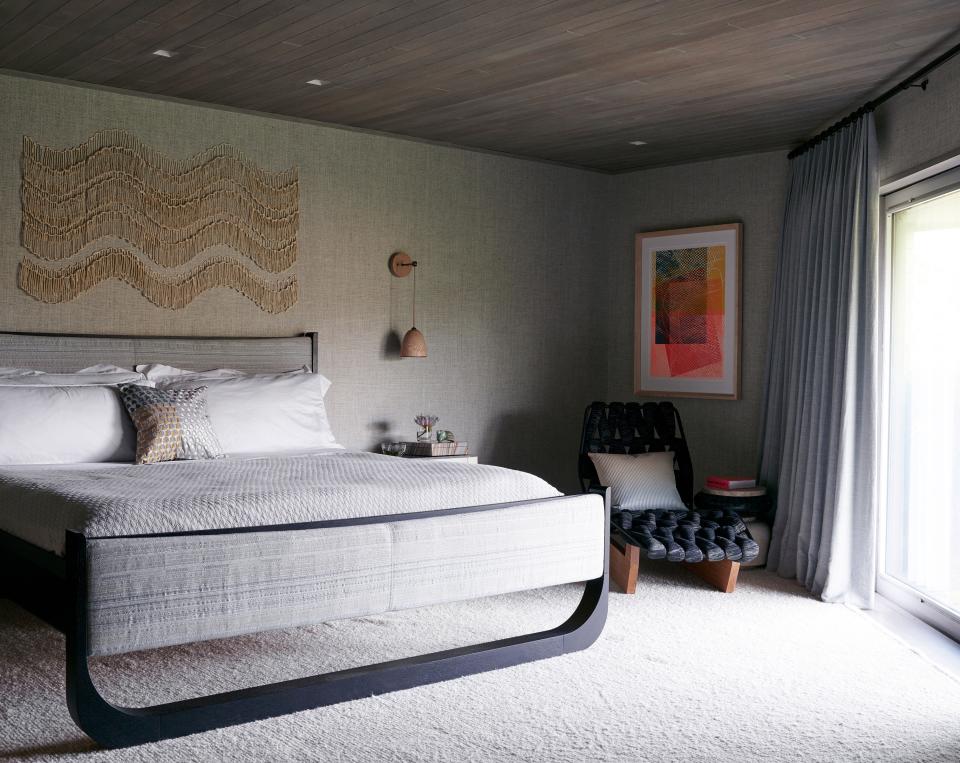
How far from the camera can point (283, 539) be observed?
9.63ft

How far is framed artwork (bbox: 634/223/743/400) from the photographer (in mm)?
5781

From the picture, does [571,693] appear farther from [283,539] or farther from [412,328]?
[412,328]

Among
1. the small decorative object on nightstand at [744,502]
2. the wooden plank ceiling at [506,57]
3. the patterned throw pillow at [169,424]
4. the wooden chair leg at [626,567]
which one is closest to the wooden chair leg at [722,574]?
the wooden chair leg at [626,567]

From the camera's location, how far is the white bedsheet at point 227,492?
2.87m

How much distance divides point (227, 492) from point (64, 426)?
1.24m

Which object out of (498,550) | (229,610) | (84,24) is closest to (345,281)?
(84,24)

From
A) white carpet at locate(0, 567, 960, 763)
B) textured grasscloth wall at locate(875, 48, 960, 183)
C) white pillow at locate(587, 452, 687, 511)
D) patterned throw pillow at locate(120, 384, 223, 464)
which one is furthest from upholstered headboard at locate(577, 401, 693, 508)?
patterned throw pillow at locate(120, 384, 223, 464)

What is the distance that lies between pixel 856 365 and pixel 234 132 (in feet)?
10.4

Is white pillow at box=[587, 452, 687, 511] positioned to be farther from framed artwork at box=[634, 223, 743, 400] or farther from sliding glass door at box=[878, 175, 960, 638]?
sliding glass door at box=[878, 175, 960, 638]

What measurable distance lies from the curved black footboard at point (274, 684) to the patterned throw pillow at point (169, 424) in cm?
135

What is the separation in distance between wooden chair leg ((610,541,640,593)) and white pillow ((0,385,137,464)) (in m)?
2.18

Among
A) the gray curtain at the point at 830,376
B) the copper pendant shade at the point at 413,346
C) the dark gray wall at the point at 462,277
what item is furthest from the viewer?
the copper pendant shade at the point at 413,346

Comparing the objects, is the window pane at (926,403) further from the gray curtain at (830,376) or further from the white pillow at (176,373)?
the white pillow at (176,373)

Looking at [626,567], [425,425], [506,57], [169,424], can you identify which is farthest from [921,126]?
[169,424]
